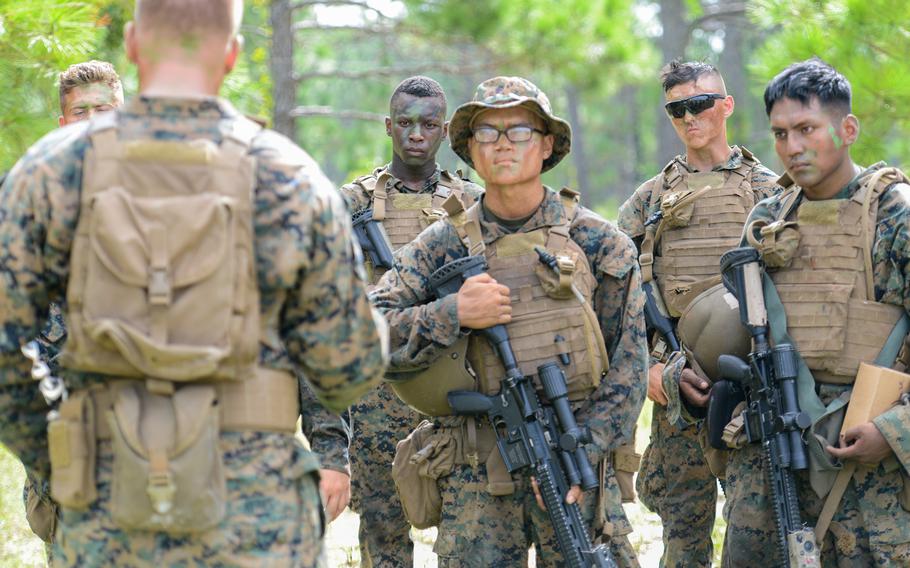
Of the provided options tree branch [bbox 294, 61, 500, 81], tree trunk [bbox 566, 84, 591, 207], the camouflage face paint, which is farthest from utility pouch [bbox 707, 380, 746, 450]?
tree trunk [bbox 566, 84, 591, 207]

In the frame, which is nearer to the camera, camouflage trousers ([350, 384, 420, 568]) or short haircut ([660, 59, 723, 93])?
camouflage trousers ([350, 384, 420, 568])

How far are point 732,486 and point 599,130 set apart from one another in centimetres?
3329

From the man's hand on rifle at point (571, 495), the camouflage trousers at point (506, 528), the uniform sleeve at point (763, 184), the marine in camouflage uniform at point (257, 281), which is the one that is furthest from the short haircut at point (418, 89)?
the marine in camouflage uniform at point (257, 281)

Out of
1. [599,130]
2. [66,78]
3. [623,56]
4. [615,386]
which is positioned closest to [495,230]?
[615,386]

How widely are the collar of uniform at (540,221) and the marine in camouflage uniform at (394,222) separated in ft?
5.51

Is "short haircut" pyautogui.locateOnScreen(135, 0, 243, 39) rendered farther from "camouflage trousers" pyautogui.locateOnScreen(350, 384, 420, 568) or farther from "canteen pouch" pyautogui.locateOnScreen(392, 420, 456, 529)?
"camouflage trousers" pyautogui.locateOnScreen(350, 384, 420, 568)

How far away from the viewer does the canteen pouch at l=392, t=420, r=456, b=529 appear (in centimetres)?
446

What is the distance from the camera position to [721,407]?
5.07m

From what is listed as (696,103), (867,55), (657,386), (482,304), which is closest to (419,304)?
(482,304)

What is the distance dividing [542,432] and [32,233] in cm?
194

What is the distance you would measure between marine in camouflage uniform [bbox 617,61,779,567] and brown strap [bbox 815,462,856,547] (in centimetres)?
146

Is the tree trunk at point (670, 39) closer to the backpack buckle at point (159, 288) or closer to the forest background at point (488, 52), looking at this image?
the forest background at point (488, 52)

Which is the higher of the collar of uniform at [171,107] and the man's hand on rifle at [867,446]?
the collar of uniform at [171,107]

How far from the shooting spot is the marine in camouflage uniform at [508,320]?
4.29 m
